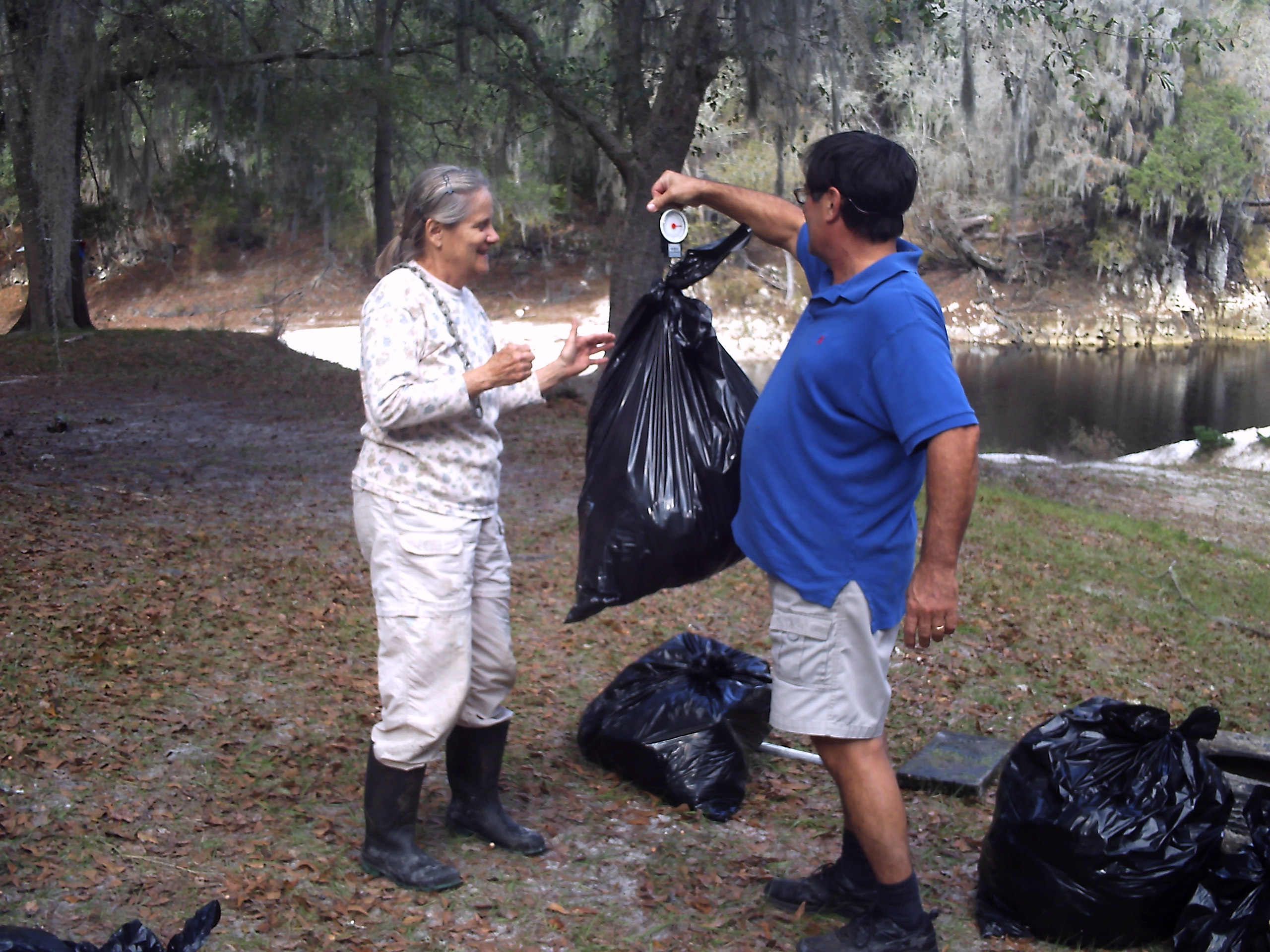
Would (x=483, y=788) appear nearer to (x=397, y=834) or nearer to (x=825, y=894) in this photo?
(x=397, y=834)

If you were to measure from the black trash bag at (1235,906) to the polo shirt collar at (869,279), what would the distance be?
4.79 ft

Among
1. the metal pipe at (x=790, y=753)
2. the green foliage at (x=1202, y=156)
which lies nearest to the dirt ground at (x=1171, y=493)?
the metal pipe at (x=790, y=753)

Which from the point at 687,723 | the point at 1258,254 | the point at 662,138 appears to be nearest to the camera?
the point at 687,723

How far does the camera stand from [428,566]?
8.77 feet

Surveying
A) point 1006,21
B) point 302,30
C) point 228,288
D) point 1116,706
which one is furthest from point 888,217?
point 228,288

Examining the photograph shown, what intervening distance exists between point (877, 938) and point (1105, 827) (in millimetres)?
565

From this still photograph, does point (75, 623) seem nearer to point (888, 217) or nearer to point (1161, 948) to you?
point (888, 217)

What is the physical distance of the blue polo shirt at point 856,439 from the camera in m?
2.35

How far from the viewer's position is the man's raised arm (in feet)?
9.77

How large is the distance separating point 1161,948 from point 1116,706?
546mm

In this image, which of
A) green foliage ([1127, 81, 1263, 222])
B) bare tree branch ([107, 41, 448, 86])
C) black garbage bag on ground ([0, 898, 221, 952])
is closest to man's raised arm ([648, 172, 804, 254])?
black garbage bag on ground ([0, 898, 221, 952])

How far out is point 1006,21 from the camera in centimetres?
969

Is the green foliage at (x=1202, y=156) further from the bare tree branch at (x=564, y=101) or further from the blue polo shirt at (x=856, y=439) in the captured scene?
the blue polo shirt at (x=856, y=439)

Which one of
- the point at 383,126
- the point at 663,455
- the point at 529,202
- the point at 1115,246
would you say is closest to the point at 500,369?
the point at 663,455
